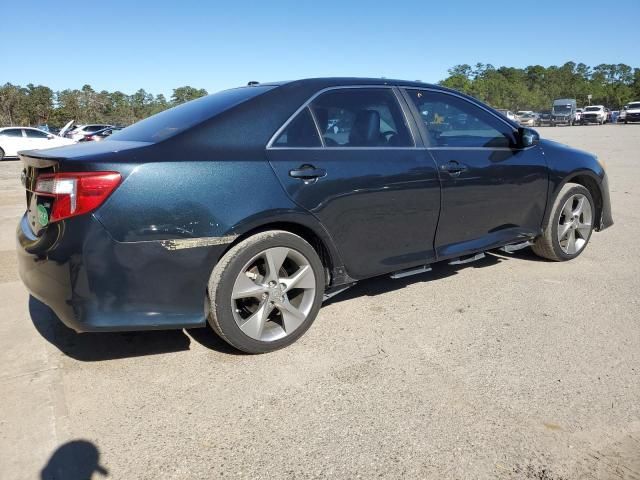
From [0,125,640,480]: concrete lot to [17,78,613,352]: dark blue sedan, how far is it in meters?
0.36

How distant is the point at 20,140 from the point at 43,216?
20250mm

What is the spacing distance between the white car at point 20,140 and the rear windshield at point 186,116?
18.5 meters

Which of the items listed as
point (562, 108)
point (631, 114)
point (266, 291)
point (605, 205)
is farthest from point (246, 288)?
point (562, 108)

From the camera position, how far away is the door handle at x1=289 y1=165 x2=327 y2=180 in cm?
296

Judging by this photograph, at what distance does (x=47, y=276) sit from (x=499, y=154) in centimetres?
329

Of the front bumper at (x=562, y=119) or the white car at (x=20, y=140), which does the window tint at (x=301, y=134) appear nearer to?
the white car at (x=20, y=140)

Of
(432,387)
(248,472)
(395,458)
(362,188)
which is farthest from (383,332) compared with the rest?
(248,472)

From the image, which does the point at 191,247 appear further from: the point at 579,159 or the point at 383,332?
the point at 579,159

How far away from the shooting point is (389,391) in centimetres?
265

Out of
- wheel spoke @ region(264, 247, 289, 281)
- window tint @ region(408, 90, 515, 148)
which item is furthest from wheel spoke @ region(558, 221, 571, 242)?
wheel spoke @ region(264, 247, 289, 281)

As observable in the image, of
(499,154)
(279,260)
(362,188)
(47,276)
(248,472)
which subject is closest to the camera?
(248,472)

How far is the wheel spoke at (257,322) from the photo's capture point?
2934mm

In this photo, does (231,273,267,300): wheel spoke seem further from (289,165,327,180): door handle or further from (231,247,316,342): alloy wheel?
(289,165,327,180): door handle

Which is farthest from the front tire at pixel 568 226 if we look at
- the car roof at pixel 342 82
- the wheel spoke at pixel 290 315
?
the wheel spoke at pixel 290 315
